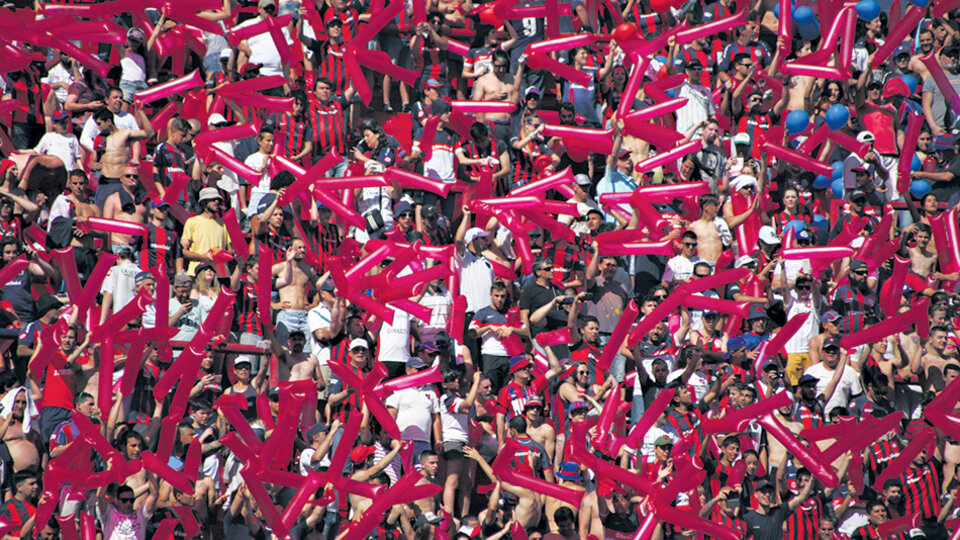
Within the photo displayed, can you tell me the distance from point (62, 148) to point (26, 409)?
286 cm

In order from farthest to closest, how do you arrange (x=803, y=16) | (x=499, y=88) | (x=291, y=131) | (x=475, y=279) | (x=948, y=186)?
(x=803, y=16)
(x=948, y=186)
(x=499, y=88)
(x=291, y=131)
(x=475, y=279)

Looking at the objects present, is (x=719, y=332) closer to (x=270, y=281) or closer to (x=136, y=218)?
(x=270, y=281)

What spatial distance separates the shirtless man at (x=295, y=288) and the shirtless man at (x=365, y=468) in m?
1.50

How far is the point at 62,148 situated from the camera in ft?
56.9

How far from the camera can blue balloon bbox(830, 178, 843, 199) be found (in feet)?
64.3

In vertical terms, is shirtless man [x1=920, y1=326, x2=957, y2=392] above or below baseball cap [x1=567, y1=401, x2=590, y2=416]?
below

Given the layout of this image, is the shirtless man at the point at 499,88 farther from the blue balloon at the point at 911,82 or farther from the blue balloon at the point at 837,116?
the blue balloon at the point at 911,82

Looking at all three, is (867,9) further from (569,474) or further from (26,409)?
(26,409)

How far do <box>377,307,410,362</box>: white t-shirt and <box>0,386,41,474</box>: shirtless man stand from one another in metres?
3.09

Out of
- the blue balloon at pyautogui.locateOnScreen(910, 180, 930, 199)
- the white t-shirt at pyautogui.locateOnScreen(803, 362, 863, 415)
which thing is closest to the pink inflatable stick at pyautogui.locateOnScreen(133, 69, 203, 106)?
the white t-shirt at pyautogui.locateOnScreen(803, 362, 863, 415)

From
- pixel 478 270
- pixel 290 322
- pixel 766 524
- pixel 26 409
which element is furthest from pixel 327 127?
pixel 766 524

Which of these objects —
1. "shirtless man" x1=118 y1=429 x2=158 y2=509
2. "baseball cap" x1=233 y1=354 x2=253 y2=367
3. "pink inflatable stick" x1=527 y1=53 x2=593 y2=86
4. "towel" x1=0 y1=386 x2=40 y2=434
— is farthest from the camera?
"pink inflatable stick" x1=527 y1=53 x2=593 y2=86

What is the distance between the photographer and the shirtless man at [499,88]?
1889cm

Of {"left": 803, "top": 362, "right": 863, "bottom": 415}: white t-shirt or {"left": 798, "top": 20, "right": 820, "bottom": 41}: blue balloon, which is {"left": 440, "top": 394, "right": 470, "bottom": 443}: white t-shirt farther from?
{"left": 798, "top": 20, "right": 820, "bottom": 41}: blue balloon
